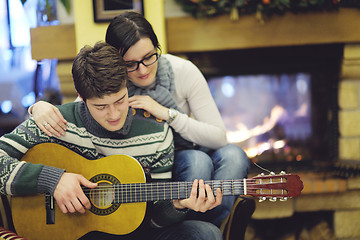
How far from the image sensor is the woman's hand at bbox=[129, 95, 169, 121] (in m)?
1.37

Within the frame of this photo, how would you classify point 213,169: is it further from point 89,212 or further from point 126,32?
point 126,32

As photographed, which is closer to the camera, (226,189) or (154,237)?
(226,189)

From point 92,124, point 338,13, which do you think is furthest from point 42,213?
point 338,13

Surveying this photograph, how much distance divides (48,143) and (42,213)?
224 mm

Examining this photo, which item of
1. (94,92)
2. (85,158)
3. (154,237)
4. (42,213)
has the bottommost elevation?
(154,237)

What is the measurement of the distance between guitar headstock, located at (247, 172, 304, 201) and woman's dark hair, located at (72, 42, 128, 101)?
1.66 ft

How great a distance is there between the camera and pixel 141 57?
1371mm

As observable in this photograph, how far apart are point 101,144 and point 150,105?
0.22 metres

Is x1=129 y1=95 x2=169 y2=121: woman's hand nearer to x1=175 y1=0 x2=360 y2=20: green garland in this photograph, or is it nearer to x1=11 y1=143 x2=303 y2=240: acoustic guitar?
x1=11 y1=143 x2=303 y2=240: acoustic guitar

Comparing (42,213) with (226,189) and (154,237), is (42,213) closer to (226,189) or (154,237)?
(154,237)

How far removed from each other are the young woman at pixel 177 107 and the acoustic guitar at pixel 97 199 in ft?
0.37

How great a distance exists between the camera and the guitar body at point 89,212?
47.1 inches

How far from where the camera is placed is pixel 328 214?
8.08 feet

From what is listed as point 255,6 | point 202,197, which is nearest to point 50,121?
point 202,197
